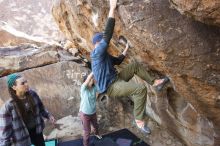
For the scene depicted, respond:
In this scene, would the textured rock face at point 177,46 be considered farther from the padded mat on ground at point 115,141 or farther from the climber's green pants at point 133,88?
the padded mat on ground at point 115,141

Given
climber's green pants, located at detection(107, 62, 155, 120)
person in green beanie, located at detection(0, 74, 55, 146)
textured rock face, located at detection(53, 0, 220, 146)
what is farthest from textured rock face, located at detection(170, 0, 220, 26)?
person in green beanie, located at detection(0, 74, 55, 146)

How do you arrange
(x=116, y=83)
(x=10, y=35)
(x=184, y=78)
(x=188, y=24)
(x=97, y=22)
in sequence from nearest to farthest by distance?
(x=188, y=24), (x=184, y=78), (x=116, y=83), (x=97, y=22), (x=10, y=35)

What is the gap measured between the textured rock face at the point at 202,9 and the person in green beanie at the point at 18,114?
8.37 feet

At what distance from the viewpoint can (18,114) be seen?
18.7 feet

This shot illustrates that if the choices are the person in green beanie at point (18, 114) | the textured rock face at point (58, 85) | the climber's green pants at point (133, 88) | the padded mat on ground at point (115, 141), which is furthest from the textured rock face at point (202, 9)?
the textured rock face at point (58, 85)

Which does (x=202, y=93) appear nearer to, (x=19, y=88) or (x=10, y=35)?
(x=19, y=88)

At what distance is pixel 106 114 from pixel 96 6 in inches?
134

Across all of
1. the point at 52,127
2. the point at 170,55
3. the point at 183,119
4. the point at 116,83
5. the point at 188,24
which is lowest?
the point at 52,127

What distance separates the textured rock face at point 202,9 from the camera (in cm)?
425

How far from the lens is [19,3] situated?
19656 millimetres

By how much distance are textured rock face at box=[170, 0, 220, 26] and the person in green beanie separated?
255 centimetres

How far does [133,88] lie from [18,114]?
1.74 metres

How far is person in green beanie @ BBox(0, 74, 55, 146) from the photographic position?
5.61m

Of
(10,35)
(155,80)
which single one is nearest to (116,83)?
(155,80)
